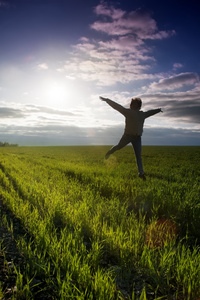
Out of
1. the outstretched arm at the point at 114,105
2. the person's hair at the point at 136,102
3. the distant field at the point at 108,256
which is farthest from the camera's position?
the person's hair at the point at 136,102

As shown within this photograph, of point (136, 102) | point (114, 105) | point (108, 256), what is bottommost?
point (108, 256)

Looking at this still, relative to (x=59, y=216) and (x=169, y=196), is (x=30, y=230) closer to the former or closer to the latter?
(x=59, y=216)

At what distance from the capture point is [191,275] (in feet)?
6.86

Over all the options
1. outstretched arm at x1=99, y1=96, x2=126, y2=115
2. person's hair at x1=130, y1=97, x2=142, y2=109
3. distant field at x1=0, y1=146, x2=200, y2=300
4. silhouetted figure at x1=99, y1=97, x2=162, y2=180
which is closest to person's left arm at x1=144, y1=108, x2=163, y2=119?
silhouetted figure at x1=99, y1=97, x2=162, y2=180

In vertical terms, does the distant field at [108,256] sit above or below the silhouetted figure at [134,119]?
below

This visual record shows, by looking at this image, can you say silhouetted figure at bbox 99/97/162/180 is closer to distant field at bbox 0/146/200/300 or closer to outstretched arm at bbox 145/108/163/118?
outstretched arm at bbox 145/108/163/118

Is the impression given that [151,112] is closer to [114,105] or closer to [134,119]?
[134,119]

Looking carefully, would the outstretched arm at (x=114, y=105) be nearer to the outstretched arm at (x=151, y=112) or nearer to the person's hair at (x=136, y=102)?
the person's hair at (x=136, y=102)

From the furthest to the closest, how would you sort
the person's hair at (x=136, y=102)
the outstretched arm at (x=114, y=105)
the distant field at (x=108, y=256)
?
the person's hair at (x=136, y=102), the outstretched arm at (x=114, y=105), the distant field at (x=108, y=256)

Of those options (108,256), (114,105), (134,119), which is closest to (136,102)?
(134,119)

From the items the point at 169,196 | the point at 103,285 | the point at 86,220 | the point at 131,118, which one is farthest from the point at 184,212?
the point at 131,118

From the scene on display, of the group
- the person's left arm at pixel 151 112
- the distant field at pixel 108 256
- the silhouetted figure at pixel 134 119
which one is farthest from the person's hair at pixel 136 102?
the distant field at pixel 108 256

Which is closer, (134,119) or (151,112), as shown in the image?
(134,119)

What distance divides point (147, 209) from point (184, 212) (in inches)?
32.5
